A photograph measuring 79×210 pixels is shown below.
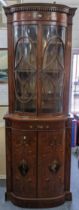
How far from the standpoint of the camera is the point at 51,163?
2.82m

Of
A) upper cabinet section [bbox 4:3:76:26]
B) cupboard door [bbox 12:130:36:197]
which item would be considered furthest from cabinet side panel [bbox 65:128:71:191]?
upper cabinet section [bbox 4:3:76:26]

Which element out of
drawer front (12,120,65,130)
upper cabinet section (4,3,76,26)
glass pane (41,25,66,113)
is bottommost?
drawer front (12,120,65,130)

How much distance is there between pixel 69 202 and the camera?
2996 mm

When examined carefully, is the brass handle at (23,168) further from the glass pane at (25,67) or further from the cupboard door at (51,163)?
the glass pane at (25,67)

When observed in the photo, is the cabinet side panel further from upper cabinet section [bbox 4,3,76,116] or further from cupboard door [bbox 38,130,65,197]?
upper cabinet section [bbox 4,3,76,116]

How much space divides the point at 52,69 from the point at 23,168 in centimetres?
115

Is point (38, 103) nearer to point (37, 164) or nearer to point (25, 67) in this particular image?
point (25, 67)

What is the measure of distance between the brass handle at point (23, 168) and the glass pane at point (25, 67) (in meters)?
0.60

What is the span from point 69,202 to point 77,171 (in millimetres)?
865

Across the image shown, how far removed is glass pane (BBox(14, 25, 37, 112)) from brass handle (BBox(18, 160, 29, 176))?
60 centimetres

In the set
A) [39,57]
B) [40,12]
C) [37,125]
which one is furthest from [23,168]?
[40,12]

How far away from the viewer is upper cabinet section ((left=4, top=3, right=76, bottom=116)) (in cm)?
253

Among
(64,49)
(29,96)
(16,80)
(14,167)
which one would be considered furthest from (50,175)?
(64,49)

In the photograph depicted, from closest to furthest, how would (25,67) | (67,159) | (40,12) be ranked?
(40,12), (25,67), (67,159)
